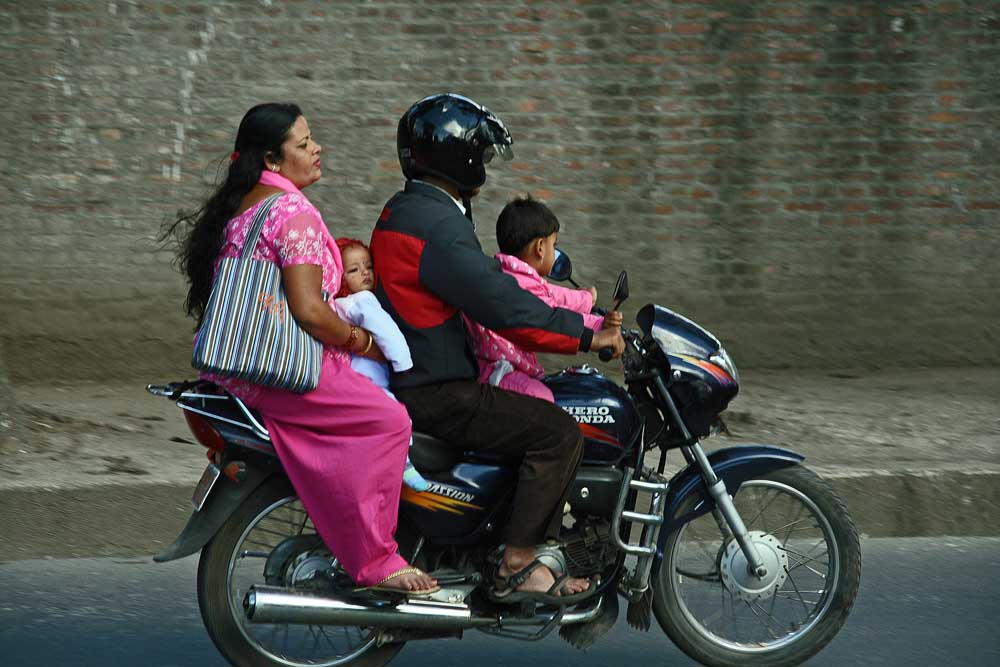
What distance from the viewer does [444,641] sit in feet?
15.4

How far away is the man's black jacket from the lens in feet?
12.7

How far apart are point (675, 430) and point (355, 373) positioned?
97 cm

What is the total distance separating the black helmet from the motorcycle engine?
3.52 feet

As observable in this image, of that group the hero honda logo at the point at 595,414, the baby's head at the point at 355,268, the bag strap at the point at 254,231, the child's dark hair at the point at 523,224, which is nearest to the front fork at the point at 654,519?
the hero honda logo at the point at 595,414

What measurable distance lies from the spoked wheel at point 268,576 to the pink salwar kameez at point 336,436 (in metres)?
0.16

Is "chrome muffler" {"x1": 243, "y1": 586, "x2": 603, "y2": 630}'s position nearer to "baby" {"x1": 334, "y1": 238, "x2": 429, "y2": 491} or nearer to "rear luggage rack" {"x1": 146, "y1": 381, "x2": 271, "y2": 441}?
"baby" {"x1": 334, "y1": 238, "x2": 429, "y2": 491}

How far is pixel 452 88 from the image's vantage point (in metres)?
8.11

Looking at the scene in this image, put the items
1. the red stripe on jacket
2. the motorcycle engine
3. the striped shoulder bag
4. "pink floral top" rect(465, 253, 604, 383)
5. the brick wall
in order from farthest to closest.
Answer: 1. the brick wall
2. the motorcycle engine
3. "pink floral top" rect(465, 253, 604, 383)
4. the red stripe on jacket
5. the striped shoulder bag

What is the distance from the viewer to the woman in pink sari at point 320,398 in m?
3.88

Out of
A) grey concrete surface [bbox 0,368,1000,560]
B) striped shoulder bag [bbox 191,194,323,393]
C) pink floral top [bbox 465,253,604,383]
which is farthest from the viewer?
grey concrete surface [bbox 0,368,1000,560]

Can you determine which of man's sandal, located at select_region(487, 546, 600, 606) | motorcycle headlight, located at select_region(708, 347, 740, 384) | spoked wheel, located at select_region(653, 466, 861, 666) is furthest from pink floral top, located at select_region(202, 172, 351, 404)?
spoked wheel, located at select_region(653, 466, 861, 666)

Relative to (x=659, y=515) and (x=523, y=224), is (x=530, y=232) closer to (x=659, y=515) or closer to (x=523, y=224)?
(x=523, y=224)

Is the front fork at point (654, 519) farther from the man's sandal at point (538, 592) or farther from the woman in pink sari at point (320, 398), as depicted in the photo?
the woman in pink sari at point (320, 398)

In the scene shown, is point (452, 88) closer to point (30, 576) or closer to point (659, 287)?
point (659, 287)
